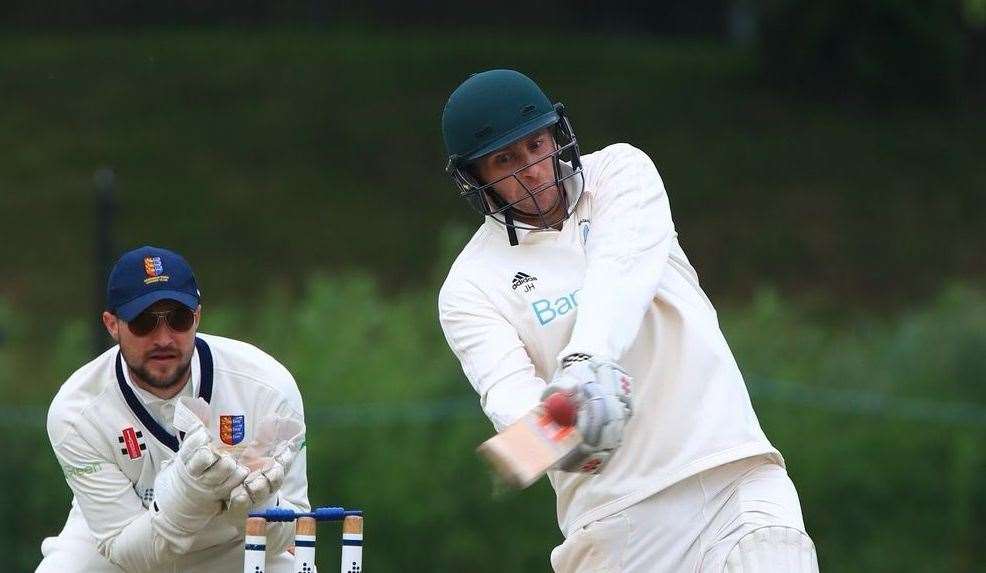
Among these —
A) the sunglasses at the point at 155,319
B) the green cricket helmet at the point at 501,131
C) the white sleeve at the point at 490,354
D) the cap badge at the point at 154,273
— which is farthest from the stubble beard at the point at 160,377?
the green cricket helmet at the point at 501,131

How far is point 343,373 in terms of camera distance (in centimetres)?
978

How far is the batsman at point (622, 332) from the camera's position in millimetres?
4145

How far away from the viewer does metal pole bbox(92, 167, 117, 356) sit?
9258 mm

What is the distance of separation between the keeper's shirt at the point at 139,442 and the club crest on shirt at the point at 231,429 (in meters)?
0.17

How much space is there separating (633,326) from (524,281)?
16.0 inches

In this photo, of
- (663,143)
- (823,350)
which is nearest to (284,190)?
(663,143)

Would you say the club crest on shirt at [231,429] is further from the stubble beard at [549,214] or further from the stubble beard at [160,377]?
the stubble beard at [549,214]

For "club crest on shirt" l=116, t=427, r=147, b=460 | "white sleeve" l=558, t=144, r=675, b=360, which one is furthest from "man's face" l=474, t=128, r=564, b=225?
"club crest on shirt" l=116, t=427, r=147, b=460

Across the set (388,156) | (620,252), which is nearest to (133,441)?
(620,252)

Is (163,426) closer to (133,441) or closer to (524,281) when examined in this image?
(133,441)

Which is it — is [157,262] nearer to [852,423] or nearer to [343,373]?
[343,373]

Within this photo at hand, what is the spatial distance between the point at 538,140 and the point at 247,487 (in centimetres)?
124

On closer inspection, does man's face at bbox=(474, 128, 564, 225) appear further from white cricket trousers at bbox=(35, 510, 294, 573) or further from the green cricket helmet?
white cricket trousers at bbox=(35, 510, 294, 573)

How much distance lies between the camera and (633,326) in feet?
13.3
